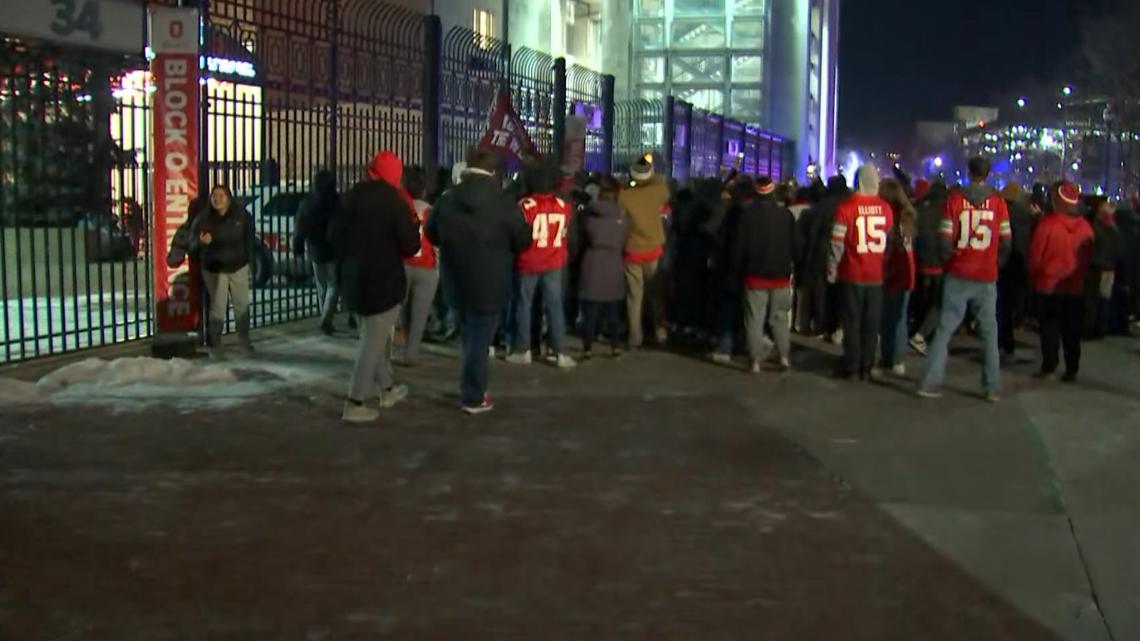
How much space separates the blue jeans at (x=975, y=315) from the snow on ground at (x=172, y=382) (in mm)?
4852

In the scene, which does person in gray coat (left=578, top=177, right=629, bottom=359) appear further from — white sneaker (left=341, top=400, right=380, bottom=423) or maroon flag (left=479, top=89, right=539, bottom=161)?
white sneaker (left=341, top=400, right=380, bottom=423)

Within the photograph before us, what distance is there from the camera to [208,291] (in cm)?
1140

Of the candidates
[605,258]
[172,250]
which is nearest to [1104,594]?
[605,258]

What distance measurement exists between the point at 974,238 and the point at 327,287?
6.59 meters

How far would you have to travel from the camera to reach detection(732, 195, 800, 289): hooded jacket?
1109 cm

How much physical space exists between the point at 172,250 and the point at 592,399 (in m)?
3.92

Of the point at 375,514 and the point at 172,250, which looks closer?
the point at 375,514

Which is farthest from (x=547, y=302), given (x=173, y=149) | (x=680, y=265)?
(x=173, y=149)

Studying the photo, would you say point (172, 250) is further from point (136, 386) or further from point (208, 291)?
point (136, 386)

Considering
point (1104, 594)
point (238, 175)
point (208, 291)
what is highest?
point (238, 175)

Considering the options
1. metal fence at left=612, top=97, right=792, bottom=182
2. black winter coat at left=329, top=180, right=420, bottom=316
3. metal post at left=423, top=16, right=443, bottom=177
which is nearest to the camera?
black winter coat at left=329, top=180, right=420, bottom=316

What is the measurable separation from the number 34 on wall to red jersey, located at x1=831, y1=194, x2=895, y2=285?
6497 millimetres

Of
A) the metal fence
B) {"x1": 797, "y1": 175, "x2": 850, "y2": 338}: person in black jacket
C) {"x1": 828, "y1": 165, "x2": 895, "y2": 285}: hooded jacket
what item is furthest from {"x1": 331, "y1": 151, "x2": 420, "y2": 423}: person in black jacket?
the metal fence

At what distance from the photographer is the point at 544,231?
36.5ft
